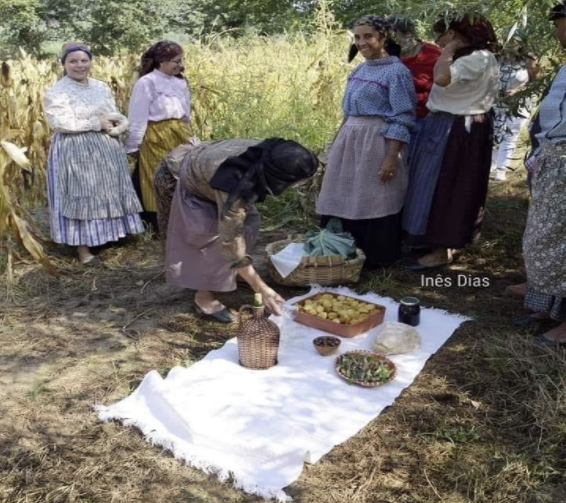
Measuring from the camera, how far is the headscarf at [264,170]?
101 inches

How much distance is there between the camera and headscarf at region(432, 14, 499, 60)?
381 centimetres

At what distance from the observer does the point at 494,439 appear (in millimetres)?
2598

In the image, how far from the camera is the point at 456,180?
13.8ft

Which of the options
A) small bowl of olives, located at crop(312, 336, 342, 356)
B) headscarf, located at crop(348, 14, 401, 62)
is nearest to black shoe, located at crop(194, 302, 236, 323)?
small bowl of olives, located at crop(312, 336, 342, 356)

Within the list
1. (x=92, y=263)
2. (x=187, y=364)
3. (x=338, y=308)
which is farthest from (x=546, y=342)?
(x=92, y=263)

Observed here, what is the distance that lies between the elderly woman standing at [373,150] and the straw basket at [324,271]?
0.31 metres

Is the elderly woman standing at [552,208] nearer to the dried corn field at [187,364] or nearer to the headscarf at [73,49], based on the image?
the dried corn field at [187,364]

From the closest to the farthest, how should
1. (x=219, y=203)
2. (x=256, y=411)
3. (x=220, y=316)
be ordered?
1. (x=256, y=411)
2. (x=219, y=203)
3. (x=220, y=316)

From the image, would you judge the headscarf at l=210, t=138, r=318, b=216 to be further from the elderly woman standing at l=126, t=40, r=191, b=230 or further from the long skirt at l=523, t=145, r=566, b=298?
the elderly woman standing at l=126, t=40, r=191, b=230

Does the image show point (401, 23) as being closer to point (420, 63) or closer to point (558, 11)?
point (420, 63)

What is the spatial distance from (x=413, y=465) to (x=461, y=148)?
7.87ft

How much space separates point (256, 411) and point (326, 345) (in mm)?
674

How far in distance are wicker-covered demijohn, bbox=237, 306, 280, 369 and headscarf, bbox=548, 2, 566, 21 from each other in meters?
2.10

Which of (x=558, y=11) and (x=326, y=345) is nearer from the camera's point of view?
(x=558, y=11)
